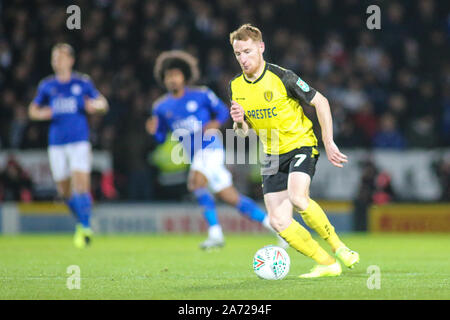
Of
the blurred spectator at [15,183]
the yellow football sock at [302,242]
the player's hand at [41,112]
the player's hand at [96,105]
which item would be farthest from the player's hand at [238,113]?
→ the blurred spectator at [15,183]

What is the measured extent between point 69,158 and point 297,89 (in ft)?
17.3

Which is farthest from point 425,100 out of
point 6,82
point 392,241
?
point 6,82

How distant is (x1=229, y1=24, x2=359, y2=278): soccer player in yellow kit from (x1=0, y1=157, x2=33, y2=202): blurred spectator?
866cm

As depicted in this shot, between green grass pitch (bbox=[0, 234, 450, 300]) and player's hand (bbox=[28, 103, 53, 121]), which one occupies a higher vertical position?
player's hand (bbox=[28, 103, 53, 121])

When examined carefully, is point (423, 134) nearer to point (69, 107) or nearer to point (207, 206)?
point (207, 206)

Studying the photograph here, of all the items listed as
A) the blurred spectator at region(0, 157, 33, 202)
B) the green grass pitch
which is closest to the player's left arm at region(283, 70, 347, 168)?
the green grass pitch

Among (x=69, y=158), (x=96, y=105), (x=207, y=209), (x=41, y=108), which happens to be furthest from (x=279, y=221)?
(x=41, y=108)

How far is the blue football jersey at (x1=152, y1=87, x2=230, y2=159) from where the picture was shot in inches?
417

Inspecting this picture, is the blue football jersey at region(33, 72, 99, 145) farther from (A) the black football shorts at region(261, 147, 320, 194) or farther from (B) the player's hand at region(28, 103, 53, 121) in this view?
(A) the black football shorts at region(261, 147, 320, 194)

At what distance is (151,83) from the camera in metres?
17.0

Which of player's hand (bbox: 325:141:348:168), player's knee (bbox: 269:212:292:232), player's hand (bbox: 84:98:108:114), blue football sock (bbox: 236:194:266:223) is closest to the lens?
player's hand (bbox: 325:141:348:168)

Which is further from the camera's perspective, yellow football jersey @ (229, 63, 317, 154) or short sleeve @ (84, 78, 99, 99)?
short sleeve @ (84, 78, 99, 99)

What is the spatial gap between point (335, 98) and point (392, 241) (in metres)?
4.46
